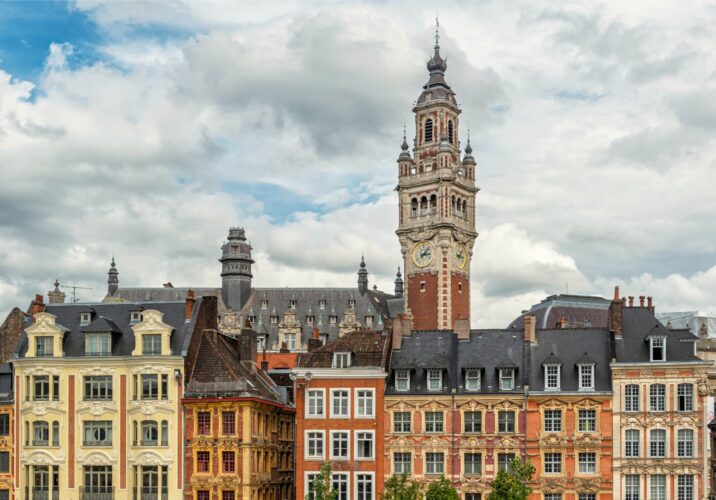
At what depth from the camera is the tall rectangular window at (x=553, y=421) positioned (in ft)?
247

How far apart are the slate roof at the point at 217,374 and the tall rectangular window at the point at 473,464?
49.3ft

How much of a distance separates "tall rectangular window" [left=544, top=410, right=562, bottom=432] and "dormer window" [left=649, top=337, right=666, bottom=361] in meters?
7.34

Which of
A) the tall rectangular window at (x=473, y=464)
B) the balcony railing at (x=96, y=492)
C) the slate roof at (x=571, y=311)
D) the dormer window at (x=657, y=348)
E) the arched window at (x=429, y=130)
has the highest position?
the arched window at (x=429, y=130)

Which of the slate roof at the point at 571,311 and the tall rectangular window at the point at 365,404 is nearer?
the tall rectangular window at the point at 365,404

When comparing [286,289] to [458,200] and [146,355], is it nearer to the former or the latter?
[458,200]

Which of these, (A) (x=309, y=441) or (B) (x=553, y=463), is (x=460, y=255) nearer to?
(A) (x=309, y=441)

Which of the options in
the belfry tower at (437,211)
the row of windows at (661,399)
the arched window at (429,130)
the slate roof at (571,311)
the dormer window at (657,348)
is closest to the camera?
the row of windows at (661,399)

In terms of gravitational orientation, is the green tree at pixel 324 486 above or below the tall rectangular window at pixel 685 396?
below

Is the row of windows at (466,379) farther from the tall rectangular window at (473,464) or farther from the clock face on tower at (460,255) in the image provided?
the clock face on tower at (460,255)

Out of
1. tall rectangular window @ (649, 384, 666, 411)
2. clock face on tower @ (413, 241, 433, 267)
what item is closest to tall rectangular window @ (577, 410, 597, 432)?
tall rectangular window @ (649, 384, 666, 411)

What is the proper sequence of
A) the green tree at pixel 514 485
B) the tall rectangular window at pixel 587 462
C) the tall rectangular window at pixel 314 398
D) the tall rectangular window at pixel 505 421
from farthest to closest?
the tall rectangular window at pixel 314 398 → the tall rectangular window at pixel 505 421 → the tall rectangular window at pixel 587 462 → the green tree at pixel 514 485

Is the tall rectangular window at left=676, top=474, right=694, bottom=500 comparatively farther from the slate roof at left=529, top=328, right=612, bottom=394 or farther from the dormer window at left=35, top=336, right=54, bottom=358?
the dormer window at left=35, top=336, right=54, bottom=358

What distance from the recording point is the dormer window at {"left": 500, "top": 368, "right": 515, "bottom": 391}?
251 ft

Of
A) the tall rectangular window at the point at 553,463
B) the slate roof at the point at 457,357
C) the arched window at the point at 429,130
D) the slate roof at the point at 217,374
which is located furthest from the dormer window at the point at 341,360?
the arched window at the point at 429,130
